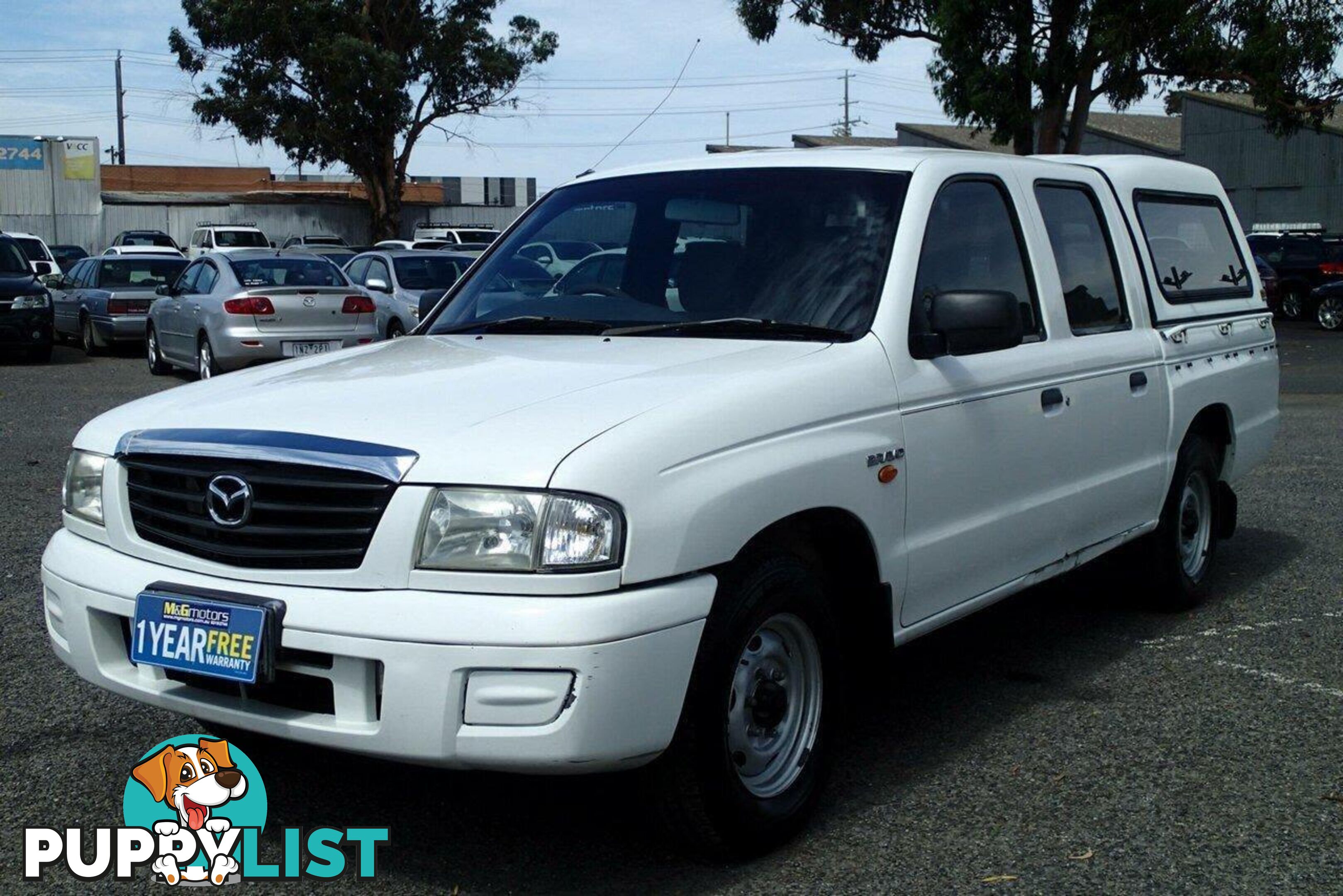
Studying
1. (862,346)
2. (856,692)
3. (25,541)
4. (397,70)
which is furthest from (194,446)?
(397,70)

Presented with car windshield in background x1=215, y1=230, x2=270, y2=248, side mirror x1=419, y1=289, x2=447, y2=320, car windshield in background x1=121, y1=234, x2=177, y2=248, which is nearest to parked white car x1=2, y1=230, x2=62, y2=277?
car windshield in background x1=215, y1=230, x2=270, y2=248

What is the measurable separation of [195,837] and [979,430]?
2419mm

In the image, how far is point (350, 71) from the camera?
127 feet

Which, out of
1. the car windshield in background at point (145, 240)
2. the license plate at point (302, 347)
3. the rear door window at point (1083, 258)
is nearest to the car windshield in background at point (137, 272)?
the license plate at point (302, 347)

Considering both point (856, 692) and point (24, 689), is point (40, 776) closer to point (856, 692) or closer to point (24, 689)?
point (24, 689)

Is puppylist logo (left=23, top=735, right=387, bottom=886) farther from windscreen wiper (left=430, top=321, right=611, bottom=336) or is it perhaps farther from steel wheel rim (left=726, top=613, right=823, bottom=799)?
windscreen wiper (left=430, top=321, right=611, bottom=336)

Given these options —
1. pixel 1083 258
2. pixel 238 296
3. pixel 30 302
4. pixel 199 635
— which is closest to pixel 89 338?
pixel 30 302

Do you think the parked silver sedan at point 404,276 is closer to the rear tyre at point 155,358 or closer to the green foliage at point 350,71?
the rear tyre at point 155,358

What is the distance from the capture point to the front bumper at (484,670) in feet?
10.0

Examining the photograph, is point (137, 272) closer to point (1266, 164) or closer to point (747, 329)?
point (747, 329)

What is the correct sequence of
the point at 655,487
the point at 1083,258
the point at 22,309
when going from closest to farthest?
1. the point at 655,487
2. the point at 1083,258
3. the point at 22,309

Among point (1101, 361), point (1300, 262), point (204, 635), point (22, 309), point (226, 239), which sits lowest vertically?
point (204, 635)

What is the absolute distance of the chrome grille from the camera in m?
3.21

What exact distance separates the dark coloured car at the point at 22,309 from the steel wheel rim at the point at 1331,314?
2042 centimetres
